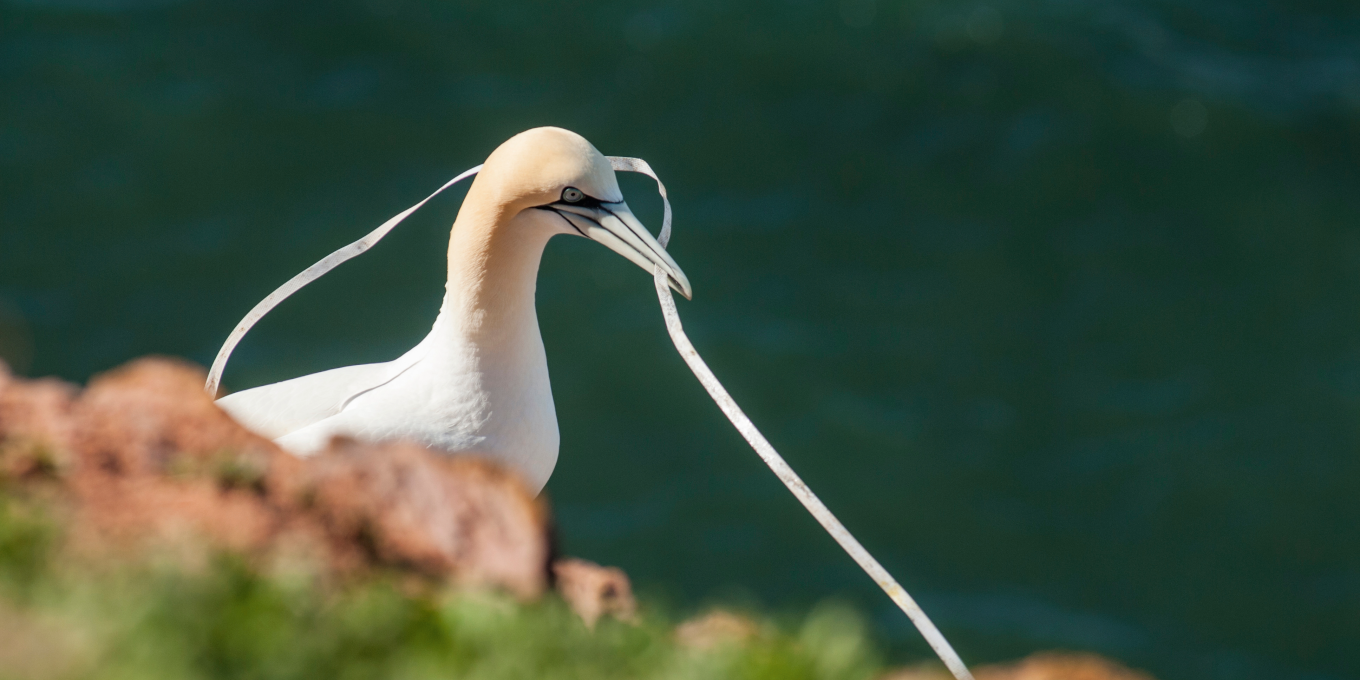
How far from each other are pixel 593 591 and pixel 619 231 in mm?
2336

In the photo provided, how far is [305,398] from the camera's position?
5.59m

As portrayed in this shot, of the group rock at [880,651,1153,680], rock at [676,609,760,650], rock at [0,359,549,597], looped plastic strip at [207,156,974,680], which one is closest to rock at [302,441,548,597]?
rock at [0,359,549,597]

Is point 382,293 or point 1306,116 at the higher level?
point 1306,116

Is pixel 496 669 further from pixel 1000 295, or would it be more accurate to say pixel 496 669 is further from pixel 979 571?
pixel 1000 295

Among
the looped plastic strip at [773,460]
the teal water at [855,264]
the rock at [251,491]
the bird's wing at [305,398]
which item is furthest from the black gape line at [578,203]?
the teal water at [855,264]

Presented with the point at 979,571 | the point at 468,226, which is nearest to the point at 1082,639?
the point at 979,571

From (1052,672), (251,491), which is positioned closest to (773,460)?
(1052,672)

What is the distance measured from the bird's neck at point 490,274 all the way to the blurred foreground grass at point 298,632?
99.6 inches

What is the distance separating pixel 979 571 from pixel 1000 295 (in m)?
2.85

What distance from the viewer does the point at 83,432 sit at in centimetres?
291

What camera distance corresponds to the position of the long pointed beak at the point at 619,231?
5.01 meters

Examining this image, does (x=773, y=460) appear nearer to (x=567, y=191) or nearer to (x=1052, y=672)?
(x=1052, y=672)

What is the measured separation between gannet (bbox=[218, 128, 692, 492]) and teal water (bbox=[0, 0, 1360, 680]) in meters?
6.70

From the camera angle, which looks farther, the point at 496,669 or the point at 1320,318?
the point at 1320,318
